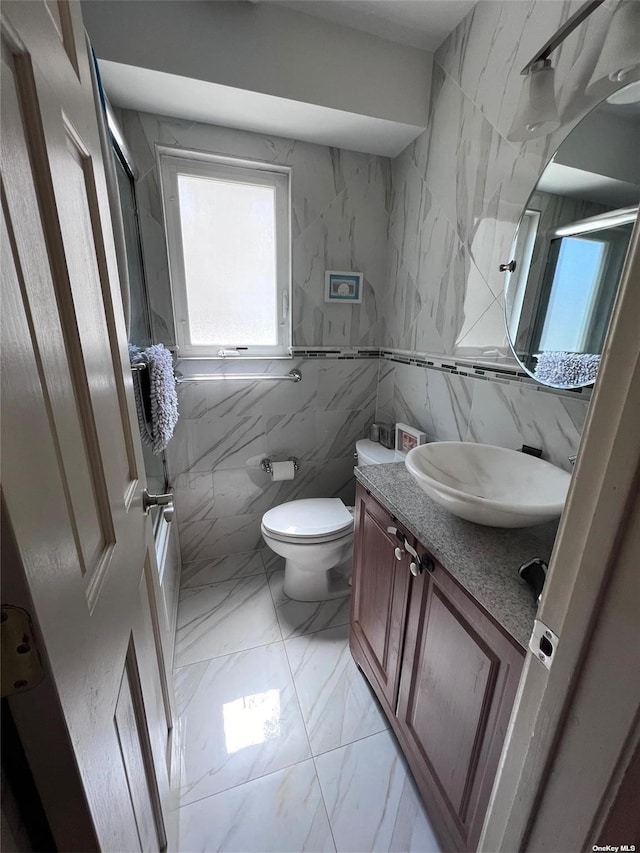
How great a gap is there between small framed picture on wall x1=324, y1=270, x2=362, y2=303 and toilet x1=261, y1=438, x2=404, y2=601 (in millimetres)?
856

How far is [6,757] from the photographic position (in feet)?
1.06

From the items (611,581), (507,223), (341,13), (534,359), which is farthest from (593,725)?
(341,13)

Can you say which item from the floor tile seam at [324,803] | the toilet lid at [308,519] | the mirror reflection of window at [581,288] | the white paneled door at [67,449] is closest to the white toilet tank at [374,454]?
the toilet lid at [308,519]

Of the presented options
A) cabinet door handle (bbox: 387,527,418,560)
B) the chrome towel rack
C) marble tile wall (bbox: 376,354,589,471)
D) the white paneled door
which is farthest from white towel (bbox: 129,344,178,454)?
marble tile wall (bbox: 376,354,589,471)

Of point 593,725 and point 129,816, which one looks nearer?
point 593,725

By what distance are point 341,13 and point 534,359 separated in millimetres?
1515

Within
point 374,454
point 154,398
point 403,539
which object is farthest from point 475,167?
point 154,398

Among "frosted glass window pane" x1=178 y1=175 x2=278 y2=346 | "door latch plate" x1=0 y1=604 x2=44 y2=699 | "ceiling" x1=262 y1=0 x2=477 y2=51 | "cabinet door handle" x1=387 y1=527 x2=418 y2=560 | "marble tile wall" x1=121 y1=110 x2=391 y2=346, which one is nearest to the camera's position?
"door latch plate" x1=0 y1=604 x2=44 y2=699

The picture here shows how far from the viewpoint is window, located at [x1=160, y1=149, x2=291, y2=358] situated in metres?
1.68

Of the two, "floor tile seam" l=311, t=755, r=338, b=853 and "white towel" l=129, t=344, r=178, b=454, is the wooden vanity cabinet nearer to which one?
"floor tile seam" l=311, t=755, r=338, b=853

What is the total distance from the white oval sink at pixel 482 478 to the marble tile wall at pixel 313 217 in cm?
110

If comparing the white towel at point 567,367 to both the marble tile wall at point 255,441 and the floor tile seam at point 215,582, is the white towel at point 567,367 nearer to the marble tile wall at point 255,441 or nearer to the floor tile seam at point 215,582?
the marble tile wall at point 255,441

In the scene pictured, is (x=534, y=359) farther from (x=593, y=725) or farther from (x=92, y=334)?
(x=92, y=334)

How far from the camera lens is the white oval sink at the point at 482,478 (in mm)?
811
